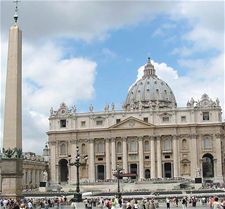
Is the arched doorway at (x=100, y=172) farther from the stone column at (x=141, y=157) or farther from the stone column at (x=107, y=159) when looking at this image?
the stone column at (x=141, y=157)

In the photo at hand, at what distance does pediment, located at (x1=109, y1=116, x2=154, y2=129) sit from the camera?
90000 millimetres

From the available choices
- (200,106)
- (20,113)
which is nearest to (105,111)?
(200,106)

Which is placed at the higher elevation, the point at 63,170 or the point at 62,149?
the point at 62,149

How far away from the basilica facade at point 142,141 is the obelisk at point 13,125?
62.6m

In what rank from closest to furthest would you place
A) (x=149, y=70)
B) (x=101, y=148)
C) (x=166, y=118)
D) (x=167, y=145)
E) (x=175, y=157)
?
(x=175, y=157) → (x=167, y=145) → (x=166, y=118) → (x=101, y=148) → (x=149, y=70)

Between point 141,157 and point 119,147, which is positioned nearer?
point 141,157

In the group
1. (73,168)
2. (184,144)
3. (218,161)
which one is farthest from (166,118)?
(73,168)

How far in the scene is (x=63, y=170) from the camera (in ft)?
314

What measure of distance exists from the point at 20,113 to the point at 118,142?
6632cm

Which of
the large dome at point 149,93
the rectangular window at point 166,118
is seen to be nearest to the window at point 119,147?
the rectangular window at point 166,118

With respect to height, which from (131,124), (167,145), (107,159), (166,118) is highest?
(166,118)

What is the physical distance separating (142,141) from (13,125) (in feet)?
216

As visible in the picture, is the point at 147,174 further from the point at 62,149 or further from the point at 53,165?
the point at 53,165

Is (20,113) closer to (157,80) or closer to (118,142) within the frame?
(118,142)
